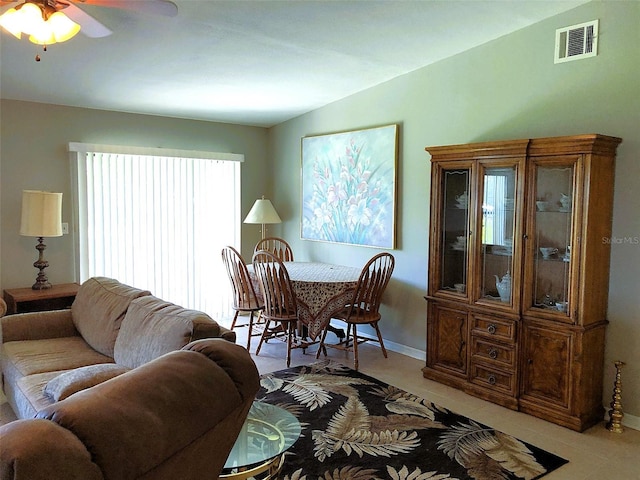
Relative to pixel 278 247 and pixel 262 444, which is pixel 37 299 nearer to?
pixel 278 247

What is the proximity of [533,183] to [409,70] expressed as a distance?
1.66 metres

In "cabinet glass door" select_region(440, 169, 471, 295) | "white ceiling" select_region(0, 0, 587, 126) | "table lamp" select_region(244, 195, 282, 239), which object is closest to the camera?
"white ceiling" select_region(0, 0, 587, 126)

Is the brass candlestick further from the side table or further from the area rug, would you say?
the side table

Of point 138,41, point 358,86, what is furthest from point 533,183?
point 138,41

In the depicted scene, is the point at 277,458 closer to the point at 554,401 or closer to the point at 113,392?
the point at 113,392

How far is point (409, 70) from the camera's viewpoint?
4391 millimetres

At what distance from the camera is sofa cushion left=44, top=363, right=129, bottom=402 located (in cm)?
231

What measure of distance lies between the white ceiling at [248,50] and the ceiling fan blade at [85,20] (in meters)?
0.36

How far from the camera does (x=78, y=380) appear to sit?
7.79 feet

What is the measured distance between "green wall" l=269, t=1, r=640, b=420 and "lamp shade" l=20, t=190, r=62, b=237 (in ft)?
8.52

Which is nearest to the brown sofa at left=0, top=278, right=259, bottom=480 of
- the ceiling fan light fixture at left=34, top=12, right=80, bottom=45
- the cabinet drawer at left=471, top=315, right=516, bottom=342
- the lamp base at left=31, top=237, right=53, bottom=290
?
the ceiling fan light fixture at left=34, top=12, right=80, bottom=45

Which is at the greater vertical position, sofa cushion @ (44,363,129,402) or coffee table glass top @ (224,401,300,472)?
sofa cushion @ (44,363,129,402)

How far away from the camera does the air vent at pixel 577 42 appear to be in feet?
10.7

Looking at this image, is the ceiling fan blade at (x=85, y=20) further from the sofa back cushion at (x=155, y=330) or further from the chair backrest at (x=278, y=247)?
the chair backrest at (x=278, y=247)
